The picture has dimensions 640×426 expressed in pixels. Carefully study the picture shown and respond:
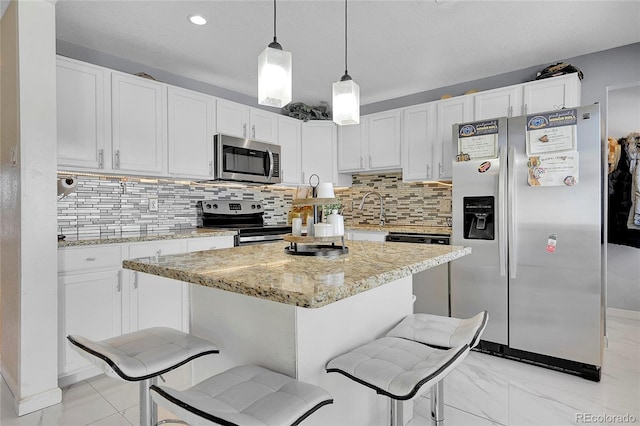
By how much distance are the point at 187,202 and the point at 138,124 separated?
93 centimetres

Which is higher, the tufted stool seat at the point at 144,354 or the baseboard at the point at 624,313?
the tufted stool seat at the point at 144,354

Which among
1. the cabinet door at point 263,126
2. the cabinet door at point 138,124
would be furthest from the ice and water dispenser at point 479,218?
the cabinet door at point 138,124

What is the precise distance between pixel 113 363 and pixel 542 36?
138 inches

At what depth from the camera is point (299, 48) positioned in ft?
10.2

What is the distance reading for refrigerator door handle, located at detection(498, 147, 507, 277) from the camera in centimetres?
272

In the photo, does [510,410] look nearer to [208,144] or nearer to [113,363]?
[113,363]

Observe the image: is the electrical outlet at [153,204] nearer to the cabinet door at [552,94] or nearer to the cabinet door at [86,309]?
the cabinet door at [86,309]

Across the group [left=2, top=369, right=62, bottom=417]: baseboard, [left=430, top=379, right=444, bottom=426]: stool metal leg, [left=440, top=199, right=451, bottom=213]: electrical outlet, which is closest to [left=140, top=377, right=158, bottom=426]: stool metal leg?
[left=430, top=379, right=444, bottom=426]: stool metal leg

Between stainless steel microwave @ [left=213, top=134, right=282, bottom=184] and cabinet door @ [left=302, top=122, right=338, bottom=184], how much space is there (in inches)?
19.1

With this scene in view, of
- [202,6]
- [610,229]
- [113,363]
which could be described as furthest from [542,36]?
[113,363]

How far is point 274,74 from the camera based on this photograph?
147 cm

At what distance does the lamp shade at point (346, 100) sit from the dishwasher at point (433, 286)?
1.88m

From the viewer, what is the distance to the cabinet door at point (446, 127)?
3521 mm

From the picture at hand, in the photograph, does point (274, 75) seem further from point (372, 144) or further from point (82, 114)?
point (372, 144)
